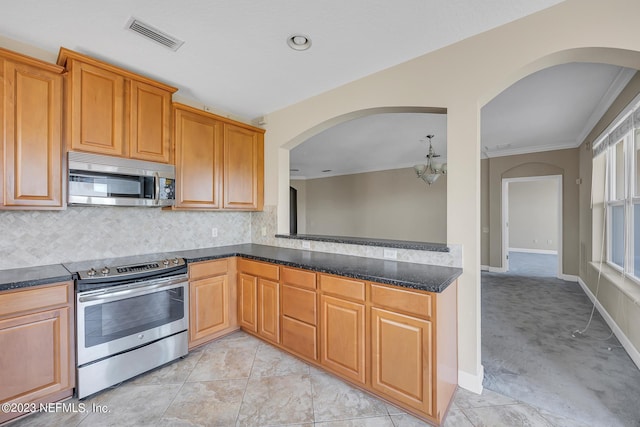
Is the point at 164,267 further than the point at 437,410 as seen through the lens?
Yes

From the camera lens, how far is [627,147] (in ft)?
9.62

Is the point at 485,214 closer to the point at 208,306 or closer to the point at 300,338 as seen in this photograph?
the point at 300,338

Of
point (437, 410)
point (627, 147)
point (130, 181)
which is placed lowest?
point (437, 410)

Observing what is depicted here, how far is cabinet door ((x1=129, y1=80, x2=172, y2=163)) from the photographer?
7.80 feet

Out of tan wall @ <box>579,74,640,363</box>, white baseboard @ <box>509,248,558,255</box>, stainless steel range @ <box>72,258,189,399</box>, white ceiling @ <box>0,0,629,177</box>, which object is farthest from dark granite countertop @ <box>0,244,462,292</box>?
white baseboard @ <box>509,248,558,255</box>

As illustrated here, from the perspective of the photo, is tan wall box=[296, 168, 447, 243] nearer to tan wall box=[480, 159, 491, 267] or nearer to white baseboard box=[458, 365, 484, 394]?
tan wall box=[480, 159, 491, 267]

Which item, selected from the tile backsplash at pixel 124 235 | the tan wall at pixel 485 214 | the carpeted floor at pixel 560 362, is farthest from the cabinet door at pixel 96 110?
the tan wall at pixel 485 214

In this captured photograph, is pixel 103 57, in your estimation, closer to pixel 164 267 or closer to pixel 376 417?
pixel 164 267

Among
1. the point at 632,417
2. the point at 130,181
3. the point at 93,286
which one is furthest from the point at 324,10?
the point at 632,417

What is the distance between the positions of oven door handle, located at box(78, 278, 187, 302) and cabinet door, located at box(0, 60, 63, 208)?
2.47 ft

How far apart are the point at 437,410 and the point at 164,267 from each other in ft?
7.47

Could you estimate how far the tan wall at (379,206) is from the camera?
6734mm

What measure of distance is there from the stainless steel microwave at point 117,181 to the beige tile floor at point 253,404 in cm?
147

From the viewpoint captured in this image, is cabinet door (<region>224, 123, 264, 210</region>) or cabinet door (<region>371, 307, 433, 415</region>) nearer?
cabinet door (<region>371, 307, 433, 415</region>)
